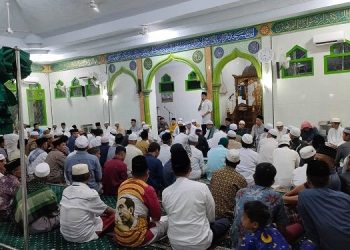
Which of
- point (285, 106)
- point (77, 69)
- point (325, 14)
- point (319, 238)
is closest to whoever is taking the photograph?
point (319, 238)

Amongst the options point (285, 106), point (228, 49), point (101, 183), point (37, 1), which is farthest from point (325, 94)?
point (37, 1)

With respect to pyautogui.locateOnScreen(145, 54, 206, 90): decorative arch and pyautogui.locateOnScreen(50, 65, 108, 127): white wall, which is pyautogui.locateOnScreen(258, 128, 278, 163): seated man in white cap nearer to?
pyautogui.locateOnScreen(145, 54, 206, 90): decorative arch

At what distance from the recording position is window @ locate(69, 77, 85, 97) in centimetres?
1145

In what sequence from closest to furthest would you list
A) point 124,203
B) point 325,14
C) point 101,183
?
point 124,203 < point 101,183 < point 325,14

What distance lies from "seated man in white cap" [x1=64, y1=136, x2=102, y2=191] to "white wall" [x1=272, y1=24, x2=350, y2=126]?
178 inches

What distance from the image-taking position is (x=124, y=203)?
2.72 metres

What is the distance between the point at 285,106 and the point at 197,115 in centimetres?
466

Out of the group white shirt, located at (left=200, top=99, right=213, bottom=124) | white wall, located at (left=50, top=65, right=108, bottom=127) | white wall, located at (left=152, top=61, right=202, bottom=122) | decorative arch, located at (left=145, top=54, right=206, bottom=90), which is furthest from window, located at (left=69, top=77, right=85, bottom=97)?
white shirt, located at (left=200, top=99, right=213, bottom=124)

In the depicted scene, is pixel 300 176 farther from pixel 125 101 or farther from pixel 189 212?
pixel 125 101

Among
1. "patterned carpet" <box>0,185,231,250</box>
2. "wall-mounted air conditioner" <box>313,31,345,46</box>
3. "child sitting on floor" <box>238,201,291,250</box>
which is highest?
"wall-mounted air conditioner" <box>313,31,345,46</box>

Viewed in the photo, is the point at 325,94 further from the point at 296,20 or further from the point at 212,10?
the point at 212,10

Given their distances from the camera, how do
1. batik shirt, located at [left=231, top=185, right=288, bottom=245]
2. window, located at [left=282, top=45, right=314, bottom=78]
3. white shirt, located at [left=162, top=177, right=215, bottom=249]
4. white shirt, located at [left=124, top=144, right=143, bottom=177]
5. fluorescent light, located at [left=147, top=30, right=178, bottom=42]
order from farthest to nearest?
fluorescent light, located at [left=147, top=30, right=178, bottom=42] → window, located at [left=282, top=45, right=314, bottom=78] → white shirt, located at [left=124, top=144, right=143, bottom=177] → white shirt, located at [left=162, top=177, right=215, bottom=249] → batik shirt, located at [left=231, top=185, right=288, bottom=245]

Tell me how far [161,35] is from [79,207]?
6.56 metres

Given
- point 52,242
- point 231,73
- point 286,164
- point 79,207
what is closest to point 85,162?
point 52,242
